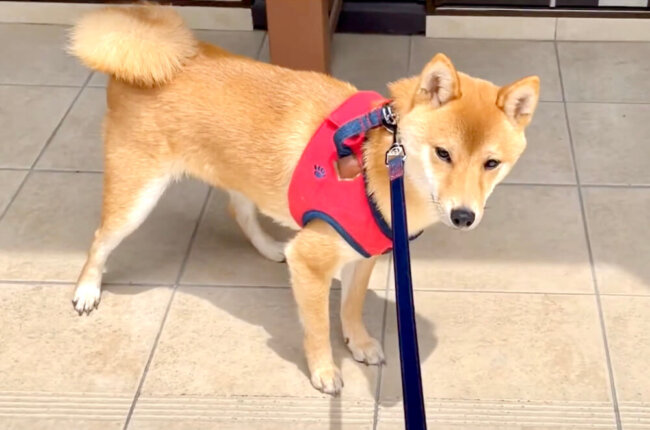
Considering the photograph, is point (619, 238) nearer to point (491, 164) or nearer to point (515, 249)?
point (515, 249)

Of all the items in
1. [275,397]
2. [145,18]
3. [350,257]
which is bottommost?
[275,397]

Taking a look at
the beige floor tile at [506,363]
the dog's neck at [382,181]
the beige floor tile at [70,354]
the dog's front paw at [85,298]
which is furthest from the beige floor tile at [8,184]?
the dog's neck at [382,181]

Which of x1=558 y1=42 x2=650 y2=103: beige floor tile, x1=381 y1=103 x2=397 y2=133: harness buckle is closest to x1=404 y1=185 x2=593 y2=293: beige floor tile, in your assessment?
x1=558 y1=42 x2=650 y2=103: beige floor tile

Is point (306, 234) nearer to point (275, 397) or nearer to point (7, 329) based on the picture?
point (275, 397)

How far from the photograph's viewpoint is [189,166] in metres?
2.64

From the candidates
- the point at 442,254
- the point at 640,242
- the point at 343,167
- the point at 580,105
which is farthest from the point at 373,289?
the point at 580,105

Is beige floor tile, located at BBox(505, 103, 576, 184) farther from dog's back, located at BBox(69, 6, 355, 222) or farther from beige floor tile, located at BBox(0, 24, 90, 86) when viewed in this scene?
beige floor tile, located at BBox(0, 24, 90, 86)

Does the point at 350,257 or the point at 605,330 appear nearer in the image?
the point at 350,257

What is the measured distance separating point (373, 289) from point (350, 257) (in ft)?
1.93

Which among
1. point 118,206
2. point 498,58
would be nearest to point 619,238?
point 498,58

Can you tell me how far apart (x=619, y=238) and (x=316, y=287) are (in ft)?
4.22

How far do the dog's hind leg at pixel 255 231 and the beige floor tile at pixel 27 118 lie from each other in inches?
40.7

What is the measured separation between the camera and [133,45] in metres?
2.57

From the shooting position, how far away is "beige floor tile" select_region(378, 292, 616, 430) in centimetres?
249
